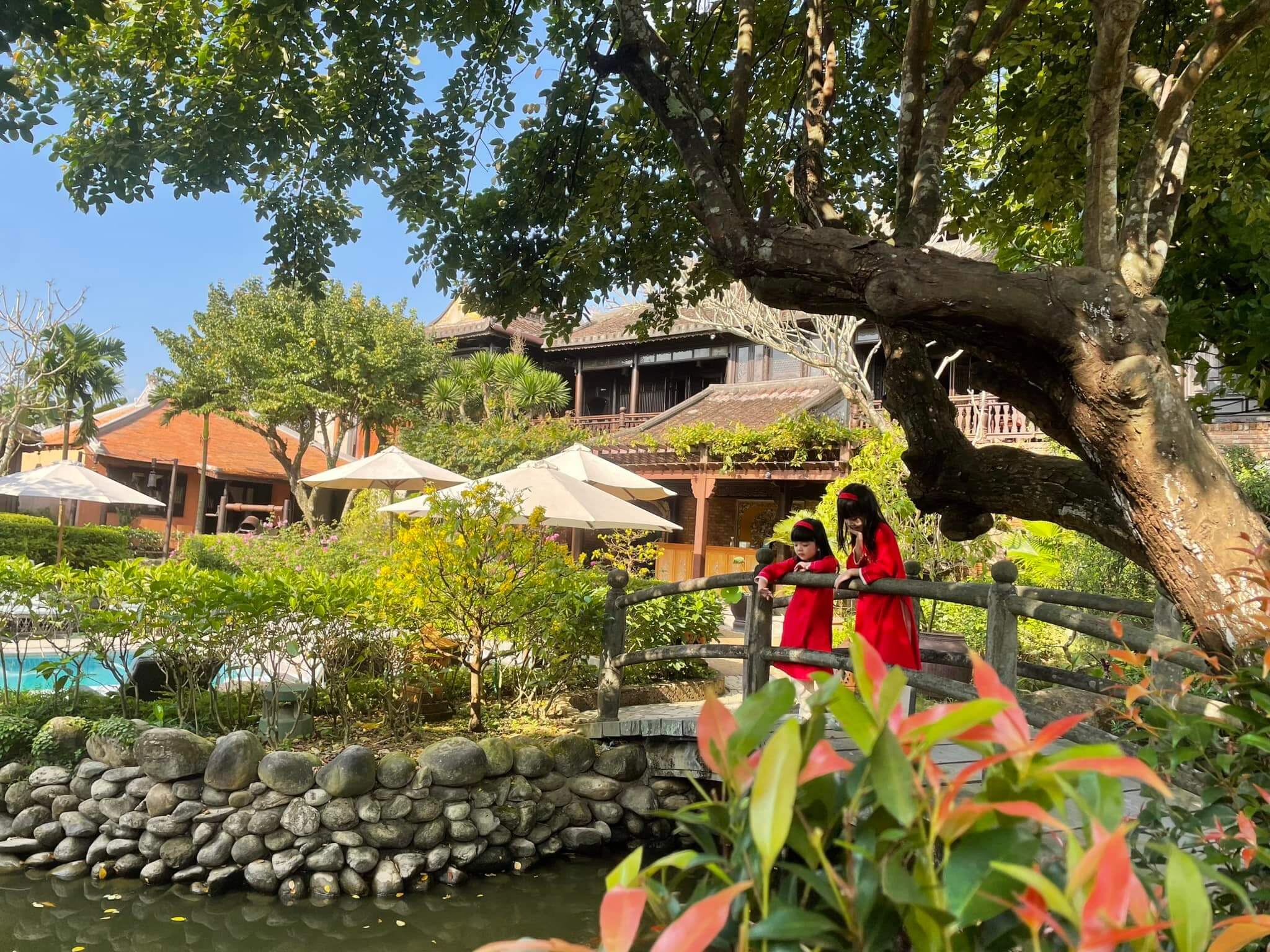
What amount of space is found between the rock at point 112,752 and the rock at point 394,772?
63.5 inches

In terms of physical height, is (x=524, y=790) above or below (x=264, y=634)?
below

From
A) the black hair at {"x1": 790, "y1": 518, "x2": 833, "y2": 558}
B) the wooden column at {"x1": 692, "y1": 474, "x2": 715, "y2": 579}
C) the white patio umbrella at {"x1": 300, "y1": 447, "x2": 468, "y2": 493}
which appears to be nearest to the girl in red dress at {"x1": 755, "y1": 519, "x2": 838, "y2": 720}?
the black hair at {"x1": 790, "y1": 518, "x2": 833, "y2": 558}

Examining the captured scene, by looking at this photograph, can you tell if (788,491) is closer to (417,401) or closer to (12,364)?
(417,401)

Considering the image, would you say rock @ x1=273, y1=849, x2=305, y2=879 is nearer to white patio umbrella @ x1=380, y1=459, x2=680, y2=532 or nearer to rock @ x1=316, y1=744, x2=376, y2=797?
rock @ x1=316, y1=744, x2=376, y2=797

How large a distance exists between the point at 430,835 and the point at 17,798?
105 inches

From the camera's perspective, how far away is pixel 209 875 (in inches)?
203

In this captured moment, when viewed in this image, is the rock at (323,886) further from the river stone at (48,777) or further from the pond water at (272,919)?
the river stone at (48,777)

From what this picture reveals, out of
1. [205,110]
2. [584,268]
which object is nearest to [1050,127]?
[584,268]

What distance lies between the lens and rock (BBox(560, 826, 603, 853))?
5.89m

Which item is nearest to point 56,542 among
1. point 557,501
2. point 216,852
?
point 557,501

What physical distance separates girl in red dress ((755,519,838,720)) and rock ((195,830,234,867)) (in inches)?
140

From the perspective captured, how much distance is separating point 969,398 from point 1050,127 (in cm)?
911

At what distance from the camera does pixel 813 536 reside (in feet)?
17.4

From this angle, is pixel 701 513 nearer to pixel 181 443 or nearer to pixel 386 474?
pixel 386 474
